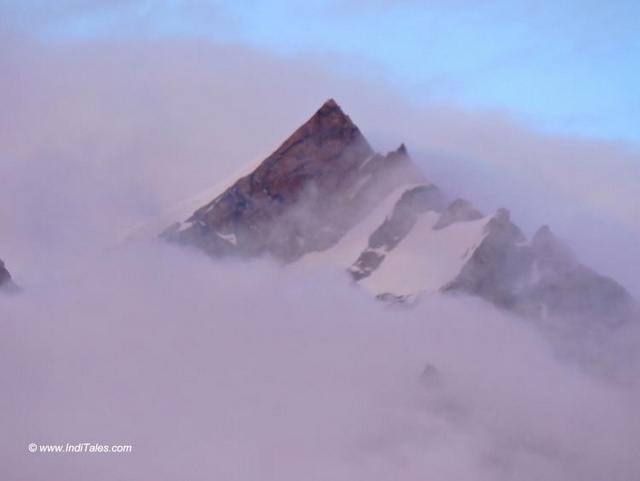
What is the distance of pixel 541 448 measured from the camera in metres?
173

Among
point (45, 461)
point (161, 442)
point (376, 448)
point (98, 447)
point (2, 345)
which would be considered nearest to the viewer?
point (45, 461)

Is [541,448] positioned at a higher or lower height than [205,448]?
higher

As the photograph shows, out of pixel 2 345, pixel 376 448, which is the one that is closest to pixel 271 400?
Answer: pixel 376 448

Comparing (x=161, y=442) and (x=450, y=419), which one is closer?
(x=161, y=442)

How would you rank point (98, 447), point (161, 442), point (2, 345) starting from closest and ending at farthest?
point (98, 447), point (161, 442), point (2, 345)

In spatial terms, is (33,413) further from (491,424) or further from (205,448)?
(491,424)

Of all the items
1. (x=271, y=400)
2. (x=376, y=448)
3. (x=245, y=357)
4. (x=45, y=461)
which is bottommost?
(x=45, y=461)

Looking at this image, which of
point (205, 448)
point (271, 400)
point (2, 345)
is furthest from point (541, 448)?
point (2, 345)

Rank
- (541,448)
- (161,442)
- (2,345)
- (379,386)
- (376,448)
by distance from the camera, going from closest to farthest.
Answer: (161,442) → (2,345) → (376,448) → (541,448) → (379,386)

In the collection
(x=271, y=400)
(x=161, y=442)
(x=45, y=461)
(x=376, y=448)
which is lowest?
(x=45, y=461)

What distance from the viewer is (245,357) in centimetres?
18962

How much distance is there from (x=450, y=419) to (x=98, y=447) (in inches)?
3219

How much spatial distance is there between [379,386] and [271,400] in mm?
27789

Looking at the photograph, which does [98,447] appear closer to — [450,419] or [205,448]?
[205,448]
